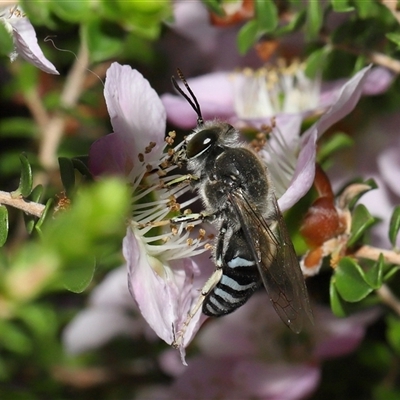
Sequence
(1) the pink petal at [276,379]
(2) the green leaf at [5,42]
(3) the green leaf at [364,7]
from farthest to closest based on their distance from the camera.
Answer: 1. (1) the pink petal at [276,379]
2. (3) the green leaf at [364,7]
3. (2) the green leaf at [5,42]

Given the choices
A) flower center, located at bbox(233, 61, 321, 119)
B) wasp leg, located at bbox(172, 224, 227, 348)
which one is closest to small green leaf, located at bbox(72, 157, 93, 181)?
wasp leg, located at bbox(172, 224, 227, 348)

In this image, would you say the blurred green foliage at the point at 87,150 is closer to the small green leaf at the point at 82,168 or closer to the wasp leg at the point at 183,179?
the small green leaf at the point at 82,168

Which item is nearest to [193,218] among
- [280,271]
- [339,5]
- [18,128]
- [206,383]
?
[280,271]

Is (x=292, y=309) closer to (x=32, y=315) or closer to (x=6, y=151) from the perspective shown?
(x=32, y=315)

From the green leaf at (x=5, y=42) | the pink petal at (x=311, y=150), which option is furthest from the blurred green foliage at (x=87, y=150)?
the pink petal at (x=311, y=150)

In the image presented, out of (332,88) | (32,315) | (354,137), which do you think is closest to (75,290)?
(32,315)

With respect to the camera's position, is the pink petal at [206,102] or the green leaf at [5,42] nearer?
the green leaf at [5,42]

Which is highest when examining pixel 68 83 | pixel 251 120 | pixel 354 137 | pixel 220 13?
pixel 220 13
